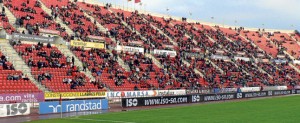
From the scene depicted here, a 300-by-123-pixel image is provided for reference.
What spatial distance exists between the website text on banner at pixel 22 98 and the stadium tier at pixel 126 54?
0.82m

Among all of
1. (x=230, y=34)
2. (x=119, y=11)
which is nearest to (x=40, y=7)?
(x=119, y=11)

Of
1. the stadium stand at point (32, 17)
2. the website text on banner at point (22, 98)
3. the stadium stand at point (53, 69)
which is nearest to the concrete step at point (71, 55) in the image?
the stadium stand at point (53, 69)

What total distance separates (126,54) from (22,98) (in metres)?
24.3

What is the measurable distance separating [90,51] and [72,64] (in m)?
6.67

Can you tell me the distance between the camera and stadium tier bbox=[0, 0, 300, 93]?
144 feet

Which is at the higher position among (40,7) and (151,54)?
(40,7)

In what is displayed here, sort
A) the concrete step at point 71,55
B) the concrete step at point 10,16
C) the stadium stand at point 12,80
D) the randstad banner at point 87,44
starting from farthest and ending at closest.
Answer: the randstad banner at point 87,44 → the concrete step at point 10,16 → the concrete step at point 71,55 → the stadium stand at point 12,80

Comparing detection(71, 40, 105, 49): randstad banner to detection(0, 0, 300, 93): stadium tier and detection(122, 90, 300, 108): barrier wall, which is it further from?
detection(122, 90, 300, 108): barrier wall

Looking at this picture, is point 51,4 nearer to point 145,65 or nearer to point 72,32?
point 72,32

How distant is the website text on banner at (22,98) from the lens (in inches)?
1355

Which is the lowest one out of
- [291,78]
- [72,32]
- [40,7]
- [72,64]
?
[291,78]

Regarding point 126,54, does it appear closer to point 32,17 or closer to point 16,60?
point 32,17

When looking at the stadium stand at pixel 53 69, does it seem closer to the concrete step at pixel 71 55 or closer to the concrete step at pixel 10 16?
the concrete step at pixel 71 55

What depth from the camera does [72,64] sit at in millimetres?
46344
